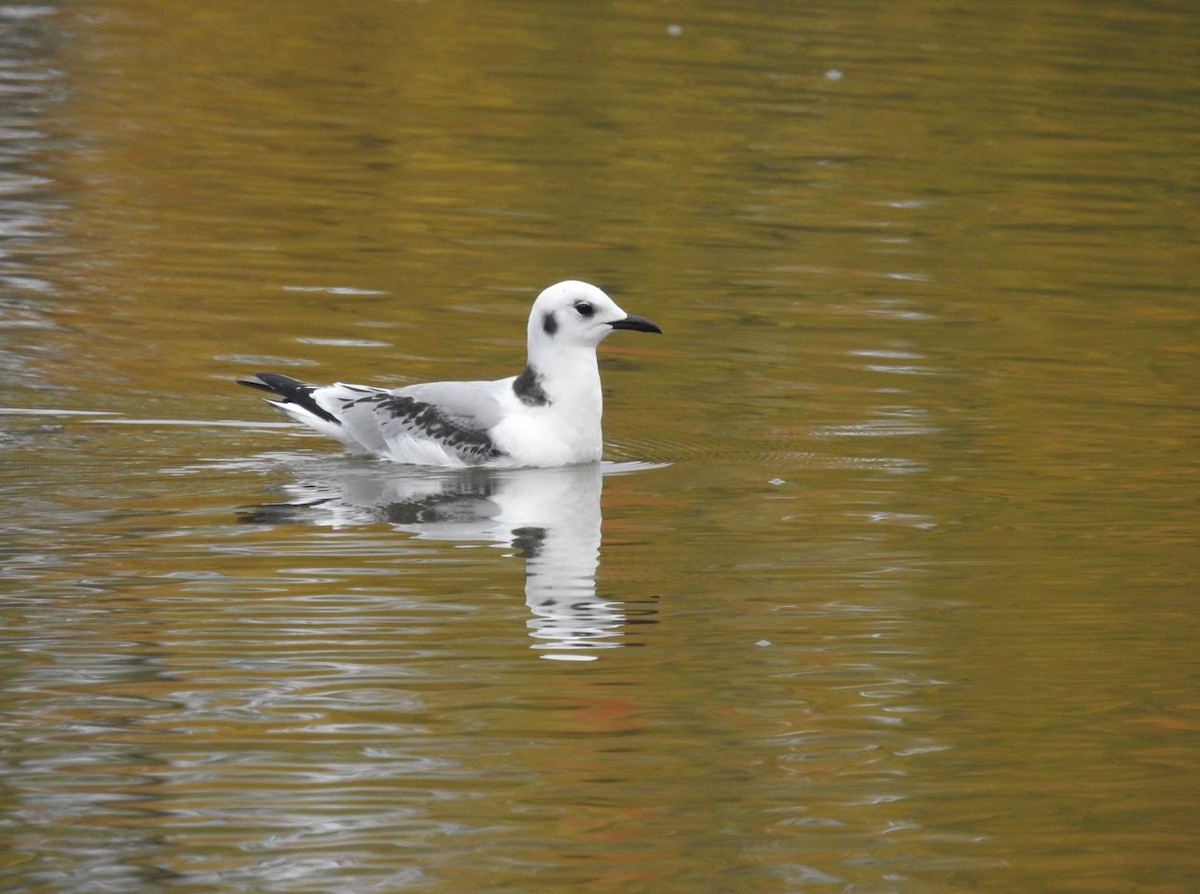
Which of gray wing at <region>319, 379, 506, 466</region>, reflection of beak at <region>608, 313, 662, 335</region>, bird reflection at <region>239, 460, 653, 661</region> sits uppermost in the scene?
reflection of beak at <region>608, 313, 662, 335</region>

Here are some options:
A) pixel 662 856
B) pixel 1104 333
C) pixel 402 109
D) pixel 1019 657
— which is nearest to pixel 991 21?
pixel 402 109

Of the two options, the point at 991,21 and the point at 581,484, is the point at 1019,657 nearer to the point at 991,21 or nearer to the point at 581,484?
the point at 581,484

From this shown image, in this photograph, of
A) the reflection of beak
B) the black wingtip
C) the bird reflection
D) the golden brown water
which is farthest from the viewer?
the black wingtip

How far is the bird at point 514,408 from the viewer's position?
33.4 ft

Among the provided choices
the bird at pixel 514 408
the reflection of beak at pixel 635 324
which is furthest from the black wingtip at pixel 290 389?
the reflection of beak at pixel 635 324

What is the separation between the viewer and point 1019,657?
300 inches

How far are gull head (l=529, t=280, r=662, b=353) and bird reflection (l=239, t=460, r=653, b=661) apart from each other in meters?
0.55

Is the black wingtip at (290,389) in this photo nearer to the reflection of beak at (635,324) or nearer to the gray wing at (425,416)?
the gray wing at (425,416)

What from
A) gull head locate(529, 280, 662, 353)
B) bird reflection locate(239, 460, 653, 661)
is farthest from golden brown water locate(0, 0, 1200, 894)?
gull head locate(529, 280, 662, 353)

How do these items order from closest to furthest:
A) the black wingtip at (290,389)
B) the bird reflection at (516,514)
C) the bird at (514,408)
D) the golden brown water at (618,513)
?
1. the golden brown water at (618,513)
2. the bird reflection at (516,514)
3. the bird at (514,408)
4. the black wingtip at (290,389)

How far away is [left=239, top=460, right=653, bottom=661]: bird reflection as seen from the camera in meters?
8.03

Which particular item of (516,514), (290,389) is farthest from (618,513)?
(290,389)

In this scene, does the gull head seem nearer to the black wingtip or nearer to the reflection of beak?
the reflection of beak

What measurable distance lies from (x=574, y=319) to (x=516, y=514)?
117cm
